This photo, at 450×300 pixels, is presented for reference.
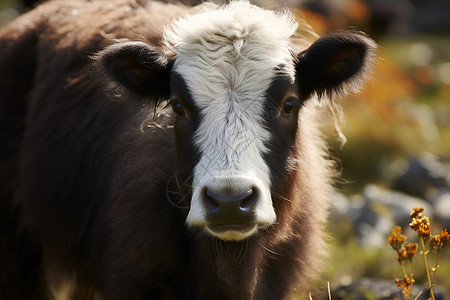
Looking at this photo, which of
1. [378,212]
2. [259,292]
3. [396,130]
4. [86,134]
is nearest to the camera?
[259,292]

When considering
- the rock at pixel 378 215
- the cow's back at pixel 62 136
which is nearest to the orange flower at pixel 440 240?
the cow's back at pixel 62 136

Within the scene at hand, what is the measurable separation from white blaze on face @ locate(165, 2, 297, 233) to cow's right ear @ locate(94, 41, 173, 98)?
16 cm

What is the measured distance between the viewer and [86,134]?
525 cm

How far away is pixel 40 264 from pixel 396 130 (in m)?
7.74

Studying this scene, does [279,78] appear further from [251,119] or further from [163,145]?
[163,145]

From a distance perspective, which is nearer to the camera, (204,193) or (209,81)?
(204,193)

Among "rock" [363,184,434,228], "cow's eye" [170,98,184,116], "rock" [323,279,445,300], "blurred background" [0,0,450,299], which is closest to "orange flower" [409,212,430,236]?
"blurred background" [0,0,450,299]

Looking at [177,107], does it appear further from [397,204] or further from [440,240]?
[397,204]

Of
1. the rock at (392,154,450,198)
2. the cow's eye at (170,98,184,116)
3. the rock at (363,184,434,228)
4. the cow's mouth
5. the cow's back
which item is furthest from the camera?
the rock at (392,154,450,198)

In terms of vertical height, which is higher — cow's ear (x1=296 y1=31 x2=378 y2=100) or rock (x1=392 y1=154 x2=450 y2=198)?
cow's ear (x1=296 y1=31 x2=378 y2=100)

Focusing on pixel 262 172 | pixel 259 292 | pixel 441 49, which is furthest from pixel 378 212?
pixel 441 49

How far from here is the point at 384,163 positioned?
1120 centimetres

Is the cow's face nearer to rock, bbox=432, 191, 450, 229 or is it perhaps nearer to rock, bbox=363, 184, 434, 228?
rock, bbox=363, 184, 434, 228

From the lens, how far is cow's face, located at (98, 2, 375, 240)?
3.69m
